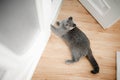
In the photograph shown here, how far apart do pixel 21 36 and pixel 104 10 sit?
0.72 m

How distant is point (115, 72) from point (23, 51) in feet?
2.30

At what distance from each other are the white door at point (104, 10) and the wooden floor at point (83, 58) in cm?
6

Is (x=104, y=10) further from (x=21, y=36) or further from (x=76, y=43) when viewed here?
(x=21, y=36)

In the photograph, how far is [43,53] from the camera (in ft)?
4.17

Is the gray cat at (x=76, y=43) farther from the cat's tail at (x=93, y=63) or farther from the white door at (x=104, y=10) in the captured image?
the white door at (x=104, y=10)

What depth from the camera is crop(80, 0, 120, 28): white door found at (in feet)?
4.01

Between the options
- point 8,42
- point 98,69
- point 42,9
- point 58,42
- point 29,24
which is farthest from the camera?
point 58,42

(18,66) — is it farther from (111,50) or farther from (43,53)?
(111,50)

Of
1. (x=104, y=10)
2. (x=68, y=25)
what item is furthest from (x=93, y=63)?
(x=104, y=10)

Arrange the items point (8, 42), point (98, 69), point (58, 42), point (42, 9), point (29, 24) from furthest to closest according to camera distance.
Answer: point (58, 42) < point (98, 69) < point (29, 24) < point (42, 9) < point (8, 42)

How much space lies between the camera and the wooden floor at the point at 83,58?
1206mm

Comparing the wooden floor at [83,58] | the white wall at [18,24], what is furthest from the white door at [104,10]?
Answer: the white wall at [18,24]

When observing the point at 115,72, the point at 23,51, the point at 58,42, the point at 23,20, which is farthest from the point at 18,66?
the point at 115,72

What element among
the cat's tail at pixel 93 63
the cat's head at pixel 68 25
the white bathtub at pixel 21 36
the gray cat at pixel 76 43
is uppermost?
the white bathtub at pixel 21 36
